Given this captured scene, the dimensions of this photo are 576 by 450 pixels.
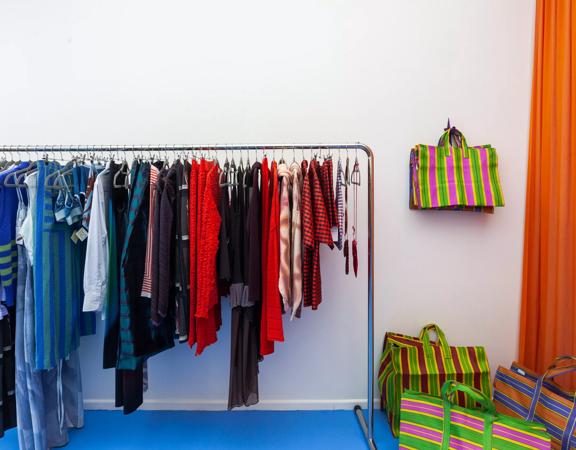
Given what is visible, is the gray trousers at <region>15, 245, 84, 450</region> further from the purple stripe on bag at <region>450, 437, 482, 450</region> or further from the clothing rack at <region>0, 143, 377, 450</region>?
the purple stripe on bag at <region>450, 437, 482, 450</region>

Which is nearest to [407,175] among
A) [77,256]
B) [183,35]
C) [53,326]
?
[183,35]

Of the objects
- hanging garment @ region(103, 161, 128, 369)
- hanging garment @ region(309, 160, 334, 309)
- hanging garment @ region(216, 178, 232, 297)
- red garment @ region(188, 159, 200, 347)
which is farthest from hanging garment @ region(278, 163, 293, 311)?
hanging garment @ region(103, 161, 128, 369)

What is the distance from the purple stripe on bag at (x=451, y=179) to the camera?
1.65 meters

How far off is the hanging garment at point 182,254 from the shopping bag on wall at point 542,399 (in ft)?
5.61

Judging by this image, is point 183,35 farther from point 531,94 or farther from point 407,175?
point 531,94

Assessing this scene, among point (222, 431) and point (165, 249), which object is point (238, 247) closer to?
point (165, 249)

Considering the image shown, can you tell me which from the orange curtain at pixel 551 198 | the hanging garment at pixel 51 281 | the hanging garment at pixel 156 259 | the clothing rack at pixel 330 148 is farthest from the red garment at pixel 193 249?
the orange curtain at pixel 551 198

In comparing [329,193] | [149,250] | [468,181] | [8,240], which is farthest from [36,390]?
[468,181]

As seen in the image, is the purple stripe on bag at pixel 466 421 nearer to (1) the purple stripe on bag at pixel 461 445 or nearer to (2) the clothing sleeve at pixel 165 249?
(1) the purple stripe on bag at pixel 461 445

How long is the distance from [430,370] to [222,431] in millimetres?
1240

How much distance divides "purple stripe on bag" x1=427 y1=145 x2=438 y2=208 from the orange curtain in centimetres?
65

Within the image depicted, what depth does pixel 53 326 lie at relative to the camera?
4.28ft

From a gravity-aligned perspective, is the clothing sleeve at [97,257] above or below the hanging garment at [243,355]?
above

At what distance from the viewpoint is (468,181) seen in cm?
167
